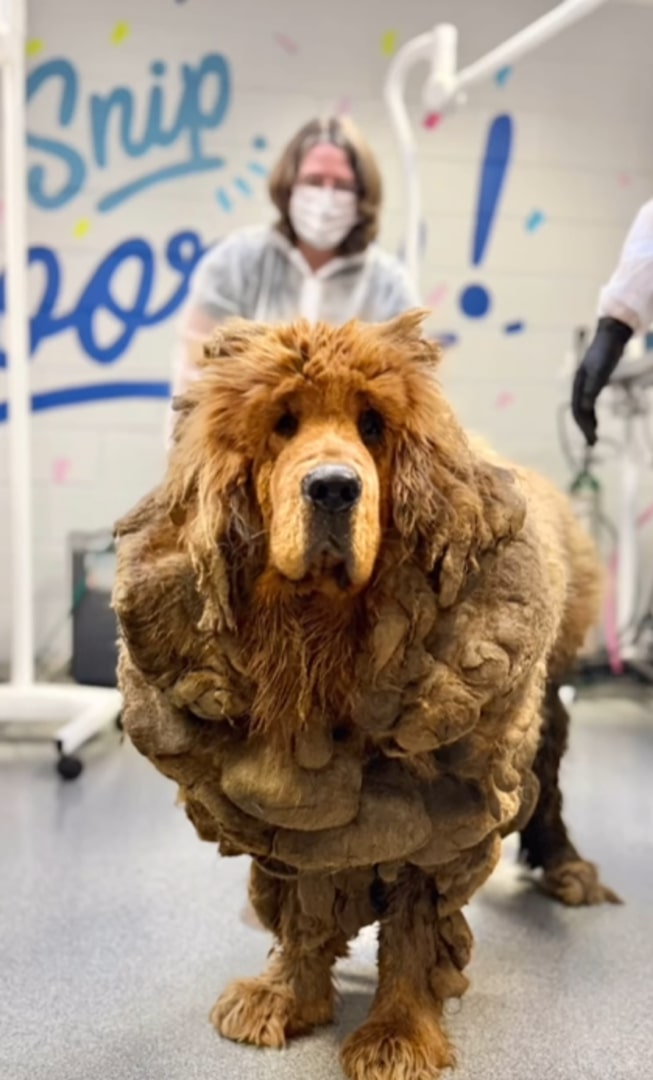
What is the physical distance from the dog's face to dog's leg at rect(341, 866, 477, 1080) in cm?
35

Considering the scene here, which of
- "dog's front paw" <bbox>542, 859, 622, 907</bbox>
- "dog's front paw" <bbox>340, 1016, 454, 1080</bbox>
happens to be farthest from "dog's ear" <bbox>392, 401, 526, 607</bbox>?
"dog's front paw" <bbox>542, 859, 622, 907</bbox>

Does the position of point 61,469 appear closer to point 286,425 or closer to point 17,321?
point 17,321

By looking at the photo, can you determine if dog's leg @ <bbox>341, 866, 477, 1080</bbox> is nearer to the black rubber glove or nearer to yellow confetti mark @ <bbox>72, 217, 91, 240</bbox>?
the black rubber glove

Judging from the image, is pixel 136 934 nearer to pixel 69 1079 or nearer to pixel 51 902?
pixel 51 902

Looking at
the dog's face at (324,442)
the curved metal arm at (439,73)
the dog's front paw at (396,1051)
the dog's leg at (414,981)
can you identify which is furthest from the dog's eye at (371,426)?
the curved metal arm at (439,73)

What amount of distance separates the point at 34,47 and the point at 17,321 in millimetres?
899

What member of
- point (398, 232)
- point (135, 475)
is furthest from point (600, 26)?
point (135, 475)

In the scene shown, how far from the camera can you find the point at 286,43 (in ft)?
8.55

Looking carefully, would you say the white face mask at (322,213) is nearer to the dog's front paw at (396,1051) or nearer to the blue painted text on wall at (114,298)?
the blue painted text on wall at (114,298)

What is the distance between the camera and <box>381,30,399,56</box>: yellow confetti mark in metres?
2.63

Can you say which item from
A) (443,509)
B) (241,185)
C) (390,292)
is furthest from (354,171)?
(443,509)

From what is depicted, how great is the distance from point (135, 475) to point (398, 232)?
0.91 m

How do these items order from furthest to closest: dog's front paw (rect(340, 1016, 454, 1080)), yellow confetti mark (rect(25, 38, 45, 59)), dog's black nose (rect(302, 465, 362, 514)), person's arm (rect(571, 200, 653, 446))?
yellow confetti mark (rect(25, 38, 45, 59))
person's arm (rect(571, 200, 653, 446))
dog's front paw (rect(340, 1016, 454, 1080))
dog's black nose (rect(302, 465, 362, 514))

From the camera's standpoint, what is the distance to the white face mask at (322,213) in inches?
68.9
